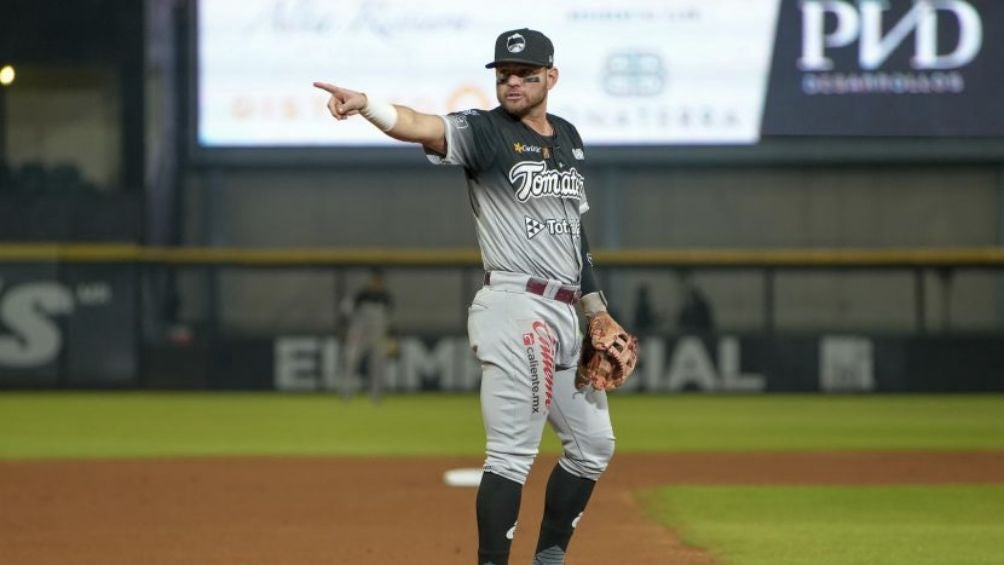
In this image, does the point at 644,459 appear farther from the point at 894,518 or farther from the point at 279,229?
the point at 279,229

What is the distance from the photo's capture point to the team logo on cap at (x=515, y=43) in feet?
18.8

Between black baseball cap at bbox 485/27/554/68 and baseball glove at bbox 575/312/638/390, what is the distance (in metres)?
0.98

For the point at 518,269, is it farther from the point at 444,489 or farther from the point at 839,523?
the point at 444,489

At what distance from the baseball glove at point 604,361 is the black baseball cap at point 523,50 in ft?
3.22

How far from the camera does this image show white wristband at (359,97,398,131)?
550 cm

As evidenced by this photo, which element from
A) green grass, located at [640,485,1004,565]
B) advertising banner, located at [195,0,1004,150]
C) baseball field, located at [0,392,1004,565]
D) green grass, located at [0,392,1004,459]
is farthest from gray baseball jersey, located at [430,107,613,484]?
advertising banner, located at [195,0,1004,150]

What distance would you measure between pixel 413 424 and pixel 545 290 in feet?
40.1

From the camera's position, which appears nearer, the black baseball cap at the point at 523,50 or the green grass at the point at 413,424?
the black baseball cap at the point at 523,50

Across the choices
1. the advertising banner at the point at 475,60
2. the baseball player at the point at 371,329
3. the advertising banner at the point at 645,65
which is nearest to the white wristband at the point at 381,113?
the baseball player at the point at 371,329

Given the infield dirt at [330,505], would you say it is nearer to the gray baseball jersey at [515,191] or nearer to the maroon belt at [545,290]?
the maroon belt at [545,290]

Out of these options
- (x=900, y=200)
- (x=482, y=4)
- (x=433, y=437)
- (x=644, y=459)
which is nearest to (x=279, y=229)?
(x=482, y=4)

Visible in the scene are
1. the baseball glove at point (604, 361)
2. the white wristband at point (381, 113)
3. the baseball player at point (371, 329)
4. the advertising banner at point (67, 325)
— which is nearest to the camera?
the white wristband at point (381, 113)

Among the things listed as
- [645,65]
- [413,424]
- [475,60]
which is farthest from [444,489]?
[645,65]

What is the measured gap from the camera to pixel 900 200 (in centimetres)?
2919
